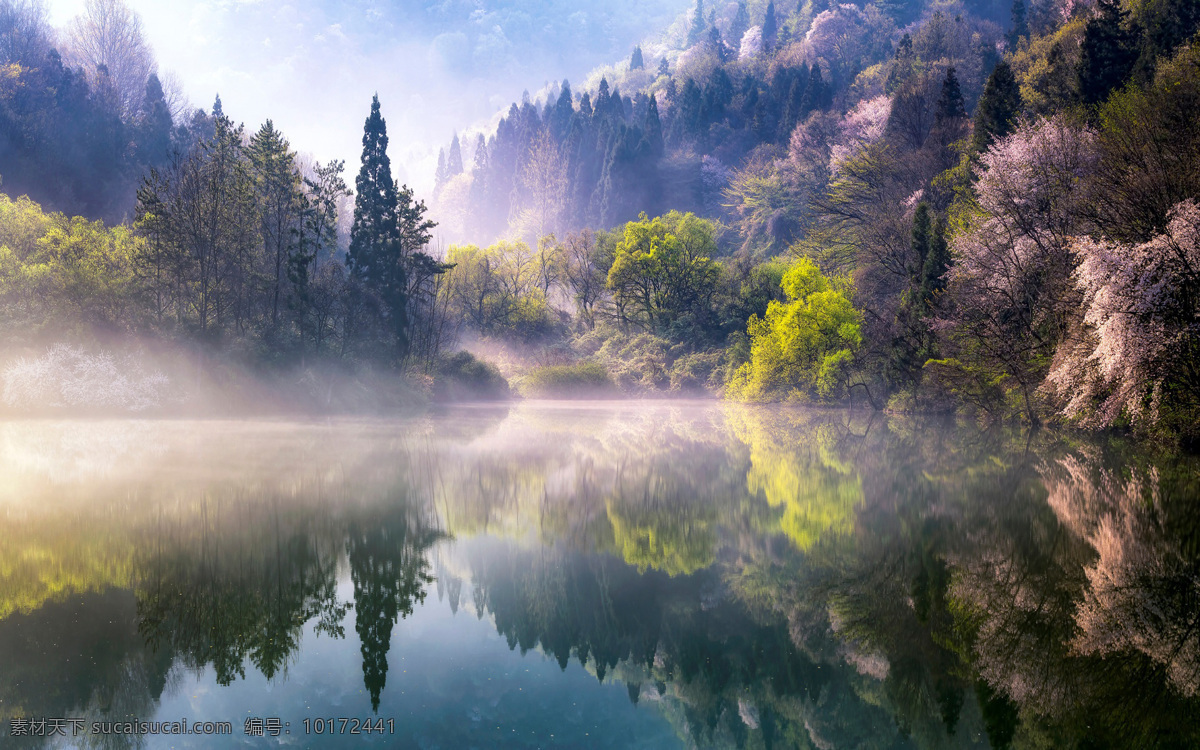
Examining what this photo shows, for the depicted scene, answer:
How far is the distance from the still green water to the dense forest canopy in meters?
8.69

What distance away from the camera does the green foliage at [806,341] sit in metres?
39.3

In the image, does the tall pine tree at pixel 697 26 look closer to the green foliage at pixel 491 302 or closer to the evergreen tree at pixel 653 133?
the evergreen tree at pixel 653 133

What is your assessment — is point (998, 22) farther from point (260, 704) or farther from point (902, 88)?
point (260, 704)

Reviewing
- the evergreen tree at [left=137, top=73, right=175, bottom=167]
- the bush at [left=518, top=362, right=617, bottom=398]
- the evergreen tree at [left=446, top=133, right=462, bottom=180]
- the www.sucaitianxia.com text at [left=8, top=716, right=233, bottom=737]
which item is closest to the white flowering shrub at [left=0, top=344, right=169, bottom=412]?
the bush at [left=518, top=362, right=617, bottom=398]

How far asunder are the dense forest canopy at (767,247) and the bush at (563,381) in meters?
0.20

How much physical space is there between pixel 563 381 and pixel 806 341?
21081mm

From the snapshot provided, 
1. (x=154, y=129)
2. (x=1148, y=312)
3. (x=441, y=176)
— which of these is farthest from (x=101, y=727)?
(x=441, y=176)

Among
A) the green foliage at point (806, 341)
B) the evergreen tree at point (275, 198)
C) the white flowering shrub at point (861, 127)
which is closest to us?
the evergreen tree at point (275, 198)

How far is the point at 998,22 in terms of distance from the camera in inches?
4203

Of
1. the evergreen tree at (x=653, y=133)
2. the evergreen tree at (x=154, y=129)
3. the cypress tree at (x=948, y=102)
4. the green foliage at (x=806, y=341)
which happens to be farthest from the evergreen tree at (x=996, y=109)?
the evergreen tree at (x=154, y=129)

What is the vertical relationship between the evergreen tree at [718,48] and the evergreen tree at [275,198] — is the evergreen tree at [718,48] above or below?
above

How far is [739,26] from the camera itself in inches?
5773

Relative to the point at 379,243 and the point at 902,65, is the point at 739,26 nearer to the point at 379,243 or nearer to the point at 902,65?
the point at 902,65

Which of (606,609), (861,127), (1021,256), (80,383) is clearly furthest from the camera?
(861,127)
